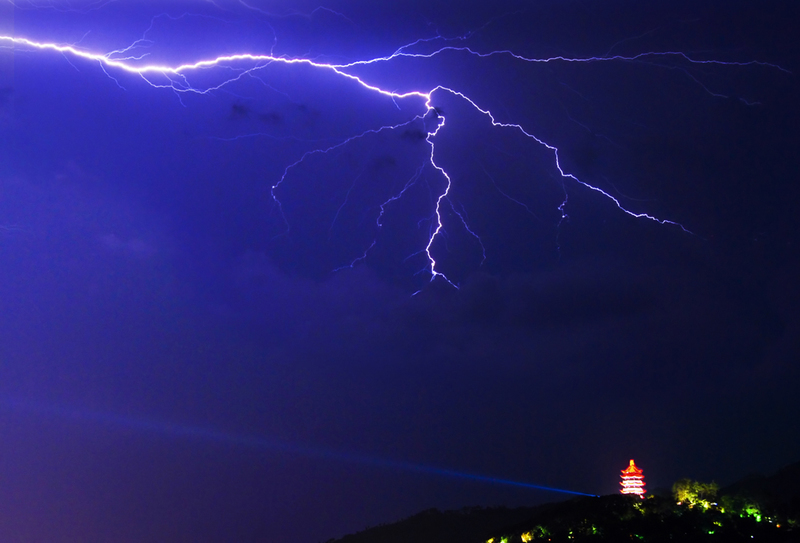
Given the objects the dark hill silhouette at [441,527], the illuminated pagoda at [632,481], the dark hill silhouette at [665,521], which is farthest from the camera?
the dark hill silhouette at [441,527]

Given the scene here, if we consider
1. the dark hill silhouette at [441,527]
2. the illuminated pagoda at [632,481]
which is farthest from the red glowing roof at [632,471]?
the dark hill silhouette at [441,527]

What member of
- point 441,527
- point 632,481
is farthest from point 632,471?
point 441,527

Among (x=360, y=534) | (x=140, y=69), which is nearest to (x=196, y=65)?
(x=140, y=69)

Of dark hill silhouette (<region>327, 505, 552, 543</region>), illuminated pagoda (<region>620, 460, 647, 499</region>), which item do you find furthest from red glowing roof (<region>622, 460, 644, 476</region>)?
dark hill silhouette (<region>327, 505, 552, 543</region>)

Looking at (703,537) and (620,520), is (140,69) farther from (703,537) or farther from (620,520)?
(703,537)

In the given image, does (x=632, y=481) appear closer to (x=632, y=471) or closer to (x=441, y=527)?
(x=632, y=471)

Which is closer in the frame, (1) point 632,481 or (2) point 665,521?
(2) point 665,521

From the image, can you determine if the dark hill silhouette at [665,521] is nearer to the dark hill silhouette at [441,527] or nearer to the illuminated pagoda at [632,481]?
the illuminated pagoda at [632,481]

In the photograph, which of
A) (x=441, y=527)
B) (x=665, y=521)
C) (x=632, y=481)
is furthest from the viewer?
(x=441, y=527)

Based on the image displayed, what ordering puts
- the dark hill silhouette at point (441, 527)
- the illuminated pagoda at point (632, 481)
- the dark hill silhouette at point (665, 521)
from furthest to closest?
the dark hill silhouette at point (441, 527) → the illuminated pagoda at point (632, 481) → the dark hill silhouette at point (665, 521)
